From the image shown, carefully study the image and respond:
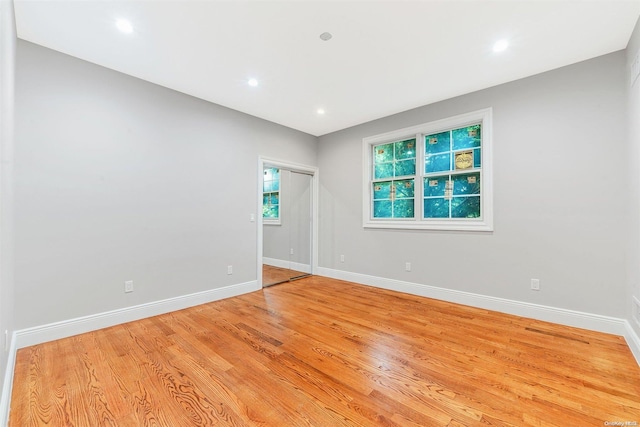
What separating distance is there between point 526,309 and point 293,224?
404cm

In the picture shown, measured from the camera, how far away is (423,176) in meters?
3.87

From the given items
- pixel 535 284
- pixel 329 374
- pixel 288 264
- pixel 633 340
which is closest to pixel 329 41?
pixel 329 374

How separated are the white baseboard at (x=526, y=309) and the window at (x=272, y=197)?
2651 millimetres

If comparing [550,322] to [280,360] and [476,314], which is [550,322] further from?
[280,360]

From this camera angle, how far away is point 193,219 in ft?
11.2

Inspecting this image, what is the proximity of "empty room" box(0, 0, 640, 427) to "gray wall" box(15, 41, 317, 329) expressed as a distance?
2 cm

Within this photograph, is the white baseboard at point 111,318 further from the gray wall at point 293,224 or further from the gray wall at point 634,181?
the gray wall at point 634,181

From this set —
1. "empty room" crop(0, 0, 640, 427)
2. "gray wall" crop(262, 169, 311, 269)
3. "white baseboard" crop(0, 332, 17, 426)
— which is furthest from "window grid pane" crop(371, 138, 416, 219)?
"white baseboard" crop(0, 332, 17, 426)

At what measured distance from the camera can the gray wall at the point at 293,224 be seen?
5.33 metres

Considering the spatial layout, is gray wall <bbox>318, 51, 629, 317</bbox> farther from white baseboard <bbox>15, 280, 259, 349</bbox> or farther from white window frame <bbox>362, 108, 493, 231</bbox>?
white baseboard <bbox>15, 280, 259, 349</bbox>

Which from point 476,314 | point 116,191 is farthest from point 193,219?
point 476,314

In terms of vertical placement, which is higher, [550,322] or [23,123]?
[23,123]

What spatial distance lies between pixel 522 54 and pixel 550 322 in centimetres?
281

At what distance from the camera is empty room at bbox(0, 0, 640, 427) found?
5.70 feet
